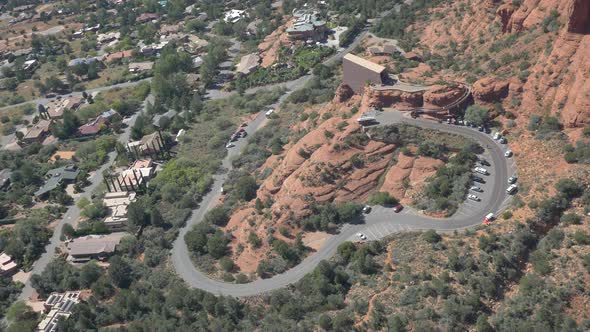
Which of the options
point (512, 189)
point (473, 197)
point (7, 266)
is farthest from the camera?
point (7, 266)

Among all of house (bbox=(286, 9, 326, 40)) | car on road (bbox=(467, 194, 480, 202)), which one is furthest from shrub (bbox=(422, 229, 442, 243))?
house (bbox=(286, 9, 326, 40))

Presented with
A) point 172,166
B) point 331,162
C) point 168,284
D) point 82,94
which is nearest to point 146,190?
point 172,166

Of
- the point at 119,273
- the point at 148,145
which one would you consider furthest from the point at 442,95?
the point at 148,145

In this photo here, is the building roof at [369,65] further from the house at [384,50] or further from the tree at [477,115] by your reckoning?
the house at [384,50]

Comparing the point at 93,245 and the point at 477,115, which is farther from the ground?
the point at 477,115

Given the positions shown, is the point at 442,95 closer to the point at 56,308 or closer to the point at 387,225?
the point at 387,225

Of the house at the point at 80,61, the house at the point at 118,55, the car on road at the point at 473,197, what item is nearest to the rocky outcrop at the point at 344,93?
the car on road at the point at 473,197

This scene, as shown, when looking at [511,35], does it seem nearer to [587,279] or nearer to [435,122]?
[435,122]
